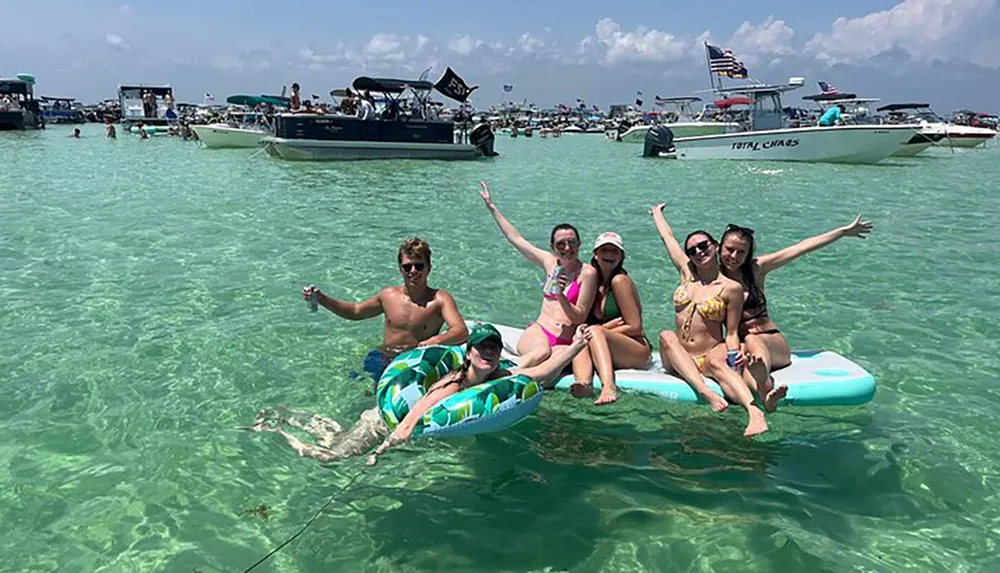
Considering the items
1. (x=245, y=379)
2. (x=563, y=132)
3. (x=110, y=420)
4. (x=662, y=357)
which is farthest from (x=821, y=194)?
(x=563, y=132)

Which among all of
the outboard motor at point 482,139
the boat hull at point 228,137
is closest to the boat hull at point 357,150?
the outboard motor at point 482,139

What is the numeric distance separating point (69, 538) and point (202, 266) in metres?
5.66

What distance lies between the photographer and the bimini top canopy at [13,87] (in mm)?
42938

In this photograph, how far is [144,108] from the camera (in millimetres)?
47406

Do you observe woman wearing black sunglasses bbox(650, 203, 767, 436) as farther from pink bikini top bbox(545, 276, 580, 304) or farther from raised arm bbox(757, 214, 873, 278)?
pink bikini top bbox(545, 276, 580, 304)

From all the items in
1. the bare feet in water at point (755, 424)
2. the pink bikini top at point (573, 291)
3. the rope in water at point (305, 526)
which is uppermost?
the pink bikini top at point (573, 291)

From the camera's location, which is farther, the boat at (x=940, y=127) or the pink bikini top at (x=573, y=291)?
the boat at (x=940, y=127)

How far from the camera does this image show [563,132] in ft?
203

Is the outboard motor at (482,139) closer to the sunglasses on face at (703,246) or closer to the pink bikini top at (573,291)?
the pink bikini top at (573,291)

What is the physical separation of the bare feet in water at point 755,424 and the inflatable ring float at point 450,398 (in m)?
1.19

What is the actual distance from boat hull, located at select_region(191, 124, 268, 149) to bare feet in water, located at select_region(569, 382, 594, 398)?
27.0 meters

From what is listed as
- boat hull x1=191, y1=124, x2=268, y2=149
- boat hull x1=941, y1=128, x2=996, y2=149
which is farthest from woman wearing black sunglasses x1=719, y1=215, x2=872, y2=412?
boat hull x1=941, y1=128, x2=996, y2=149

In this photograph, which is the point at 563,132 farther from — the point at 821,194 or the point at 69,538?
the point at 69,538

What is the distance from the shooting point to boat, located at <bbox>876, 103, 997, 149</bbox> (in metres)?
33.2
